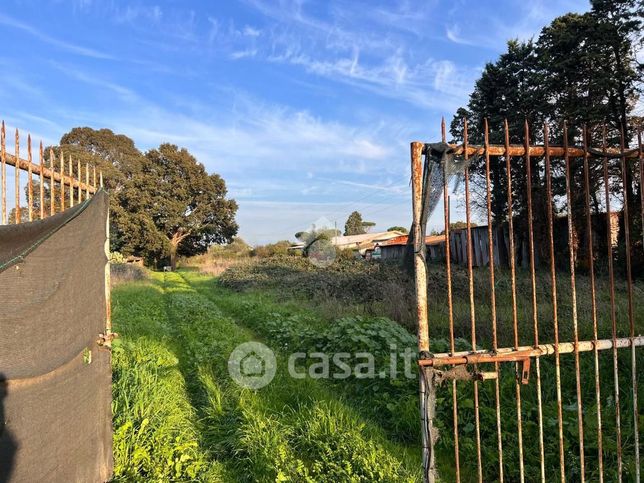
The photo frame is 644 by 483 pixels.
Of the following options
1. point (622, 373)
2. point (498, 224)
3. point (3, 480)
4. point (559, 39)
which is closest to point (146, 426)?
point (3, 480)

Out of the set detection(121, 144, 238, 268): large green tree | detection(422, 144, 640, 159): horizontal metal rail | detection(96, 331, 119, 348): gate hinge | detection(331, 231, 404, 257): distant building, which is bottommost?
detection(96, 331, 119, 348): gate hinge

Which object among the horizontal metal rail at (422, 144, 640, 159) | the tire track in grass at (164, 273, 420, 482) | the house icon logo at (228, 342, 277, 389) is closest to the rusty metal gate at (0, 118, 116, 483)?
the tire track in grass at (164, 273, 420, 482)

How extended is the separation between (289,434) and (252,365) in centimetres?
222

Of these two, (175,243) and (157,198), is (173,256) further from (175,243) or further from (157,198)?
(157,198)

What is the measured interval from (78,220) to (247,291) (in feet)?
44.4

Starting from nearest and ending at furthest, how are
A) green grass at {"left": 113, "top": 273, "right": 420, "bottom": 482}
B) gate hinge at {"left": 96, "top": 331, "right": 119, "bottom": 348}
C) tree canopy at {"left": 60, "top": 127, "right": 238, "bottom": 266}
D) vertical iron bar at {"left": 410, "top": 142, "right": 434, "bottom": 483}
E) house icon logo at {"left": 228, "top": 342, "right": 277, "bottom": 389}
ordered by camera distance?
vertical iron bar at {"left": 410, "top": 142, "right": 434, "bottom": 483} < gate hinge at {"left": 96, "top": 331, "right": 119, "bottom": 348} < green grass at {"left": 113, "top": 273, "right": 420, "bottom": 482} < house icon logo at {"left": 228, "top": 342, "right": 277, "bottom": 389} < tree canopy at {"left": 60, "top": 127, "right": 238, "bottom": 266}

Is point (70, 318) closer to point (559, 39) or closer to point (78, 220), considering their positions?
point (78, 220)

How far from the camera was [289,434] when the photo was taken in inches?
146

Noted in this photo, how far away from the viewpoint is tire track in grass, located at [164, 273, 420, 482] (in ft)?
10.6

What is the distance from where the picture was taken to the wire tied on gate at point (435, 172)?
2.46 meters

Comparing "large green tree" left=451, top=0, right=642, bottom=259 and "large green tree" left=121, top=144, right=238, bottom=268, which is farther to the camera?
"large green tree" left=121, top=144, right=238, bottom=268

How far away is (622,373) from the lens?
187 inches

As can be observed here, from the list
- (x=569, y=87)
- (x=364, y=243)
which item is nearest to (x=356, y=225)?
(x=364, y=243)

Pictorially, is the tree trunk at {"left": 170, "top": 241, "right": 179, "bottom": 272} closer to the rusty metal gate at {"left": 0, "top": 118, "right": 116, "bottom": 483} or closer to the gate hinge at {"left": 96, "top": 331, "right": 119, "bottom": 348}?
the rusty metal gate at {"left": 0, "top": 118, "right": 116, "bottom": 483}
